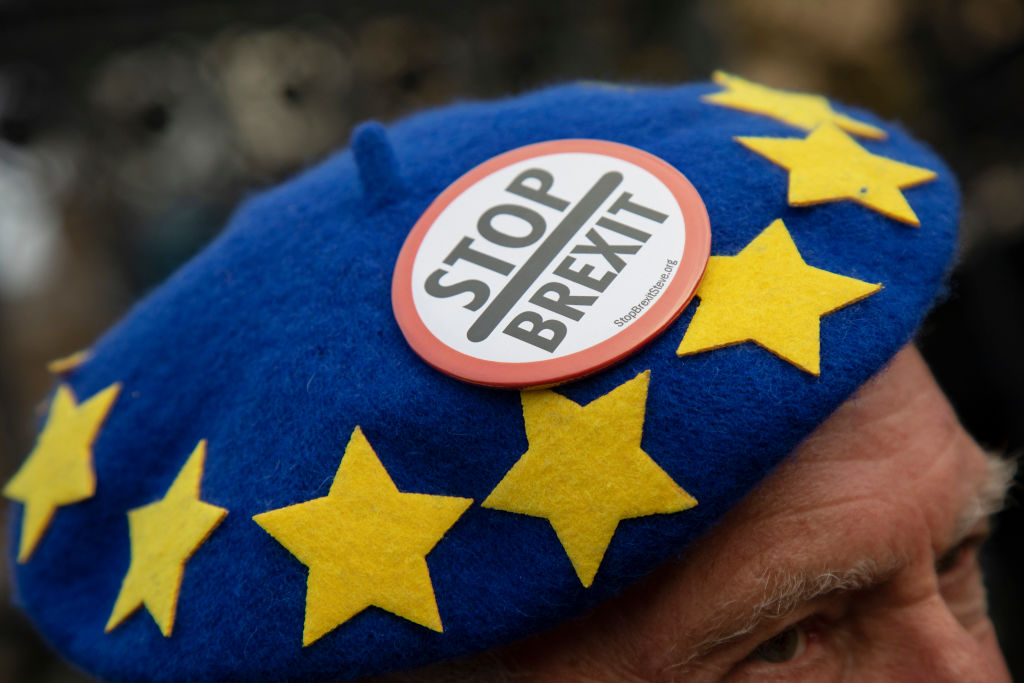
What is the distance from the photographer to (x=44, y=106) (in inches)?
152

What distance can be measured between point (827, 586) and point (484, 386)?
46 cm

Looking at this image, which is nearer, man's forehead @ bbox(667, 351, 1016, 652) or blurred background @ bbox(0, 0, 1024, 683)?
man's forehead @ bbox(667, 351, 1016, 652)

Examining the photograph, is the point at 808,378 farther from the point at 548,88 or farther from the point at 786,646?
the point at 548,88

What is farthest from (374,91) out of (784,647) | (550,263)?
(784,647)

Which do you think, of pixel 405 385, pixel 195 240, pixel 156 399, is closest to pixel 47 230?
pixel 195 240

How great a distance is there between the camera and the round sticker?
0.89m

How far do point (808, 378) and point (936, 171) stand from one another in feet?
1.42

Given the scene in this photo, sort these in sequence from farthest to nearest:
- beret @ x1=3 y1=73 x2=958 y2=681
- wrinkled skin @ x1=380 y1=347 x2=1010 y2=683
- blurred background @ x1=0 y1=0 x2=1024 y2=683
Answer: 1. blurred background @ x1=0 y1=0 x2=1024 y2=683
2. wrinkled skin @ x1=380 y1=347 x2=1010 y2=683
3. beret @ x1=3 y1=73 x2=958 y2=681

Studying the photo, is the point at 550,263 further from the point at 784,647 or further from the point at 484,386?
the point at 784,647

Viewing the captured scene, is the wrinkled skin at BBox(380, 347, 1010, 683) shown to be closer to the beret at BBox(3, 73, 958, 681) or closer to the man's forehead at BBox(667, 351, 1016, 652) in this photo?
the man's forehead at BBox(667, 351, 1016, 652)

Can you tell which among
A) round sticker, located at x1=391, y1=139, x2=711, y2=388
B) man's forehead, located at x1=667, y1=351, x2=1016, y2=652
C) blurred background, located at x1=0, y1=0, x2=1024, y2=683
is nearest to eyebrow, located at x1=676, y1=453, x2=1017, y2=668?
man's forehead, located at x1=667, y1=351, x2=1016, y2=652

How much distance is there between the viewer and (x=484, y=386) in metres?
0.90

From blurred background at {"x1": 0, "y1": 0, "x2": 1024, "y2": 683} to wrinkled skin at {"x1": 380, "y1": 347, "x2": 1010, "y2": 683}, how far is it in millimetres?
2864

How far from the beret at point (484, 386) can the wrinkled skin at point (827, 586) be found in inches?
4.4
